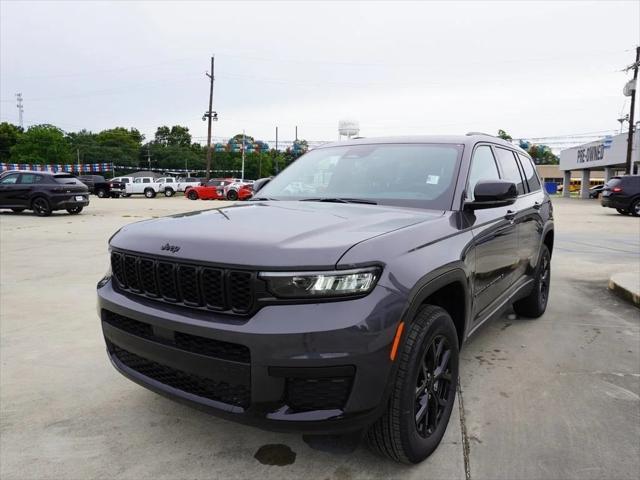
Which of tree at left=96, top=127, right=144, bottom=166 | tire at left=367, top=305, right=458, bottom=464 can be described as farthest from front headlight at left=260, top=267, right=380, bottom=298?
tree at left=96, top=127, right=144, bottom=166

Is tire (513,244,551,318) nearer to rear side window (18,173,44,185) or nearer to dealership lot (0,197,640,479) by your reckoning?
dealership lot (0,197,640,479)

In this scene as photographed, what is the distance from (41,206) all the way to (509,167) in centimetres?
1683

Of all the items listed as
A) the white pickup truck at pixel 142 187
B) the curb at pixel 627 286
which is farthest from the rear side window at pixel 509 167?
the white pickup truck at pixel 142 187

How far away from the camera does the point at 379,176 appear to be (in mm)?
3355

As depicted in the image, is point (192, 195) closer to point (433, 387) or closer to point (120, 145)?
point (433, 387)

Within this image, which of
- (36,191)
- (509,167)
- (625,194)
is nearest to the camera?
(509,167)

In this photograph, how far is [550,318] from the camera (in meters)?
5.09

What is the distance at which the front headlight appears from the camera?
6.53ft

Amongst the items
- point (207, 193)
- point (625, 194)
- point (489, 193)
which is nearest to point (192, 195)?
point (207, 193)

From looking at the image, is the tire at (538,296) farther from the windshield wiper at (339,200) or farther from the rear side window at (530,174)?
the windshield wiper at (339,200)

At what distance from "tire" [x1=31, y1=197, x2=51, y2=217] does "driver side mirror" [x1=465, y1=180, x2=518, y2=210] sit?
1703cm

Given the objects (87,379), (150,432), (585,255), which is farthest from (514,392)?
(585,255)

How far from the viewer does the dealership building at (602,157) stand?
36.8 meters

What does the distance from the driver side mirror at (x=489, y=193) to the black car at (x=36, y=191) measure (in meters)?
17.0
